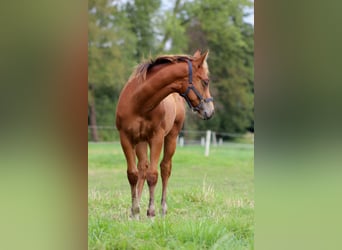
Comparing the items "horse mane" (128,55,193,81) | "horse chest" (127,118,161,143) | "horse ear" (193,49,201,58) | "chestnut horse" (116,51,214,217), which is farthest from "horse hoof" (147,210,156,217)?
"horse ear" (193,49,201,58)

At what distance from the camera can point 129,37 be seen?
6.58 ft

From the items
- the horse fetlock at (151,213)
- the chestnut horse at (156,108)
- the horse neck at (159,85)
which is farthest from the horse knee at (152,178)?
the horse neck at (159,85)

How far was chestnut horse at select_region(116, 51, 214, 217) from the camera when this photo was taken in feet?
5.45

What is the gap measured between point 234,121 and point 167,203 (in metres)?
0.57

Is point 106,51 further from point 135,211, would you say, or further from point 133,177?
point 135,211

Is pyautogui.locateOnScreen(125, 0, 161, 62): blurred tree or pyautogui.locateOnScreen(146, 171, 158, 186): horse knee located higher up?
pyautogui.locateOnScreen(125, 0, 161, 62): blurred tree

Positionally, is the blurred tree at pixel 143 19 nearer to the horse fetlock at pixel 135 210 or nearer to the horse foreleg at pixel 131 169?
the horse foreleg at pixel 131 169

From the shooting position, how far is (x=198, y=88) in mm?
1664

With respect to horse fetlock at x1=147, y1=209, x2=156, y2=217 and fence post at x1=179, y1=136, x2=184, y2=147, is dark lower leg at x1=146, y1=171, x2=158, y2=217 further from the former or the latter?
fence post at x1=179, y1=136, x2=184, y2=147

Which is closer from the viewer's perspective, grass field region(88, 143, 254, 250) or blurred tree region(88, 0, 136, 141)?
grass field region(88, 143, 254, 250)

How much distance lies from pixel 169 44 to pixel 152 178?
1.96ft

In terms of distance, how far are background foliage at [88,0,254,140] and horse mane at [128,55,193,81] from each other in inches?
1.8

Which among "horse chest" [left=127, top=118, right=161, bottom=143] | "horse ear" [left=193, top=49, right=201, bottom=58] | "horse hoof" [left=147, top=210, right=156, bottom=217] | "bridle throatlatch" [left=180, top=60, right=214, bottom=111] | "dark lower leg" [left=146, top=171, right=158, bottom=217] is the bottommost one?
"horse hoof" [left=147, top=210, right=156, bottom=217]
